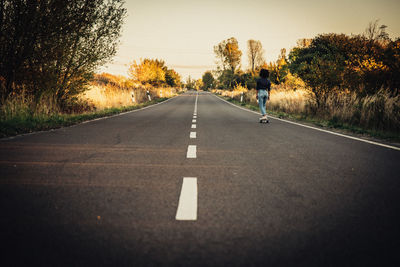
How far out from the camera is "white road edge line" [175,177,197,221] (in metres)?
2.69

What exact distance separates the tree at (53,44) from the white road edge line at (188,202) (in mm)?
9779

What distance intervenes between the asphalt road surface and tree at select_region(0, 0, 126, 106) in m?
6.49

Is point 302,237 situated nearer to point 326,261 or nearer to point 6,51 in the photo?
point 326,261

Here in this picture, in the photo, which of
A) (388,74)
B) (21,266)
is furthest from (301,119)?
(21,266)

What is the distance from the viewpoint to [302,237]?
232cm

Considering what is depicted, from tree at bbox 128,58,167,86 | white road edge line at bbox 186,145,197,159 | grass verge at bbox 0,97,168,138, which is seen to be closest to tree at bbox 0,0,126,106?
grass verge at bbox 0,97,168,138

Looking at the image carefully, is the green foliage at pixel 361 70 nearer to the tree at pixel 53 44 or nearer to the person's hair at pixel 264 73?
the person's hair at pixel 264 73

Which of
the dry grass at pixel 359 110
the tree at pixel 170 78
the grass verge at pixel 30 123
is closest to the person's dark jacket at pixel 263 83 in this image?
the dry grass at pixel 359 110

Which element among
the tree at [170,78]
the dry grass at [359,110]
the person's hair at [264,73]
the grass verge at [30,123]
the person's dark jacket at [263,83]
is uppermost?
the tree at [170,78]

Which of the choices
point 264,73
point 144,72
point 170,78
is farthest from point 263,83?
point 170,78

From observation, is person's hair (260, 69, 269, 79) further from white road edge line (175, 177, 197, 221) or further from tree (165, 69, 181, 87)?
tree (165, 69, 181, 87)

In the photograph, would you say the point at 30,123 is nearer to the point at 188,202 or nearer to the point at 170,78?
the point at 188,202

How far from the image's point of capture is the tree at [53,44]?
32.9 feet

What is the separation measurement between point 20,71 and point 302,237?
11.7 metres
